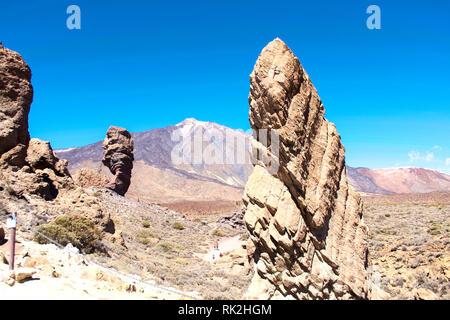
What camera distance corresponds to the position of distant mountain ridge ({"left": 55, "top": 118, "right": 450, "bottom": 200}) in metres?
104

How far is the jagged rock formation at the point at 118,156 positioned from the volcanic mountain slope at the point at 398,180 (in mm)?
125050

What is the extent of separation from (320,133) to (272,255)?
314 centimetres

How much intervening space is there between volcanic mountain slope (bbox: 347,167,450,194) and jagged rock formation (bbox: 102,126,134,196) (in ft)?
410

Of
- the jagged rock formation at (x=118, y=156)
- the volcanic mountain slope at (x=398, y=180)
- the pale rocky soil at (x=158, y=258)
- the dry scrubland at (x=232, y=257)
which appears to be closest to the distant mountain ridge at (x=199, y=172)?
the volcanic mountain slope at (x=398, y=180)

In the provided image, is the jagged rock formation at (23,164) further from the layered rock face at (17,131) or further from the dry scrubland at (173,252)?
the dry scrubland at (173,252)

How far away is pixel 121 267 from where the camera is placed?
10.9m

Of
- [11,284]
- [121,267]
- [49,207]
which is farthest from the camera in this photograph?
[49,207]

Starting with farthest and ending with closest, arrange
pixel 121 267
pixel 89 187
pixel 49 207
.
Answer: pixel 89 187 < pixel 49 207 < pixel 121 267

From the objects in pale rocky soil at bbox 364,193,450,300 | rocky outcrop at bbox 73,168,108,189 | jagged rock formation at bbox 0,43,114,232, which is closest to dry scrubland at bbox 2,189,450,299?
pale rocky soil at bbox 364,193,450,300

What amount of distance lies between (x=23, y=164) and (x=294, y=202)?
12.6 metres

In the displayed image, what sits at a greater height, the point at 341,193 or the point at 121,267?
the point at 341,193
